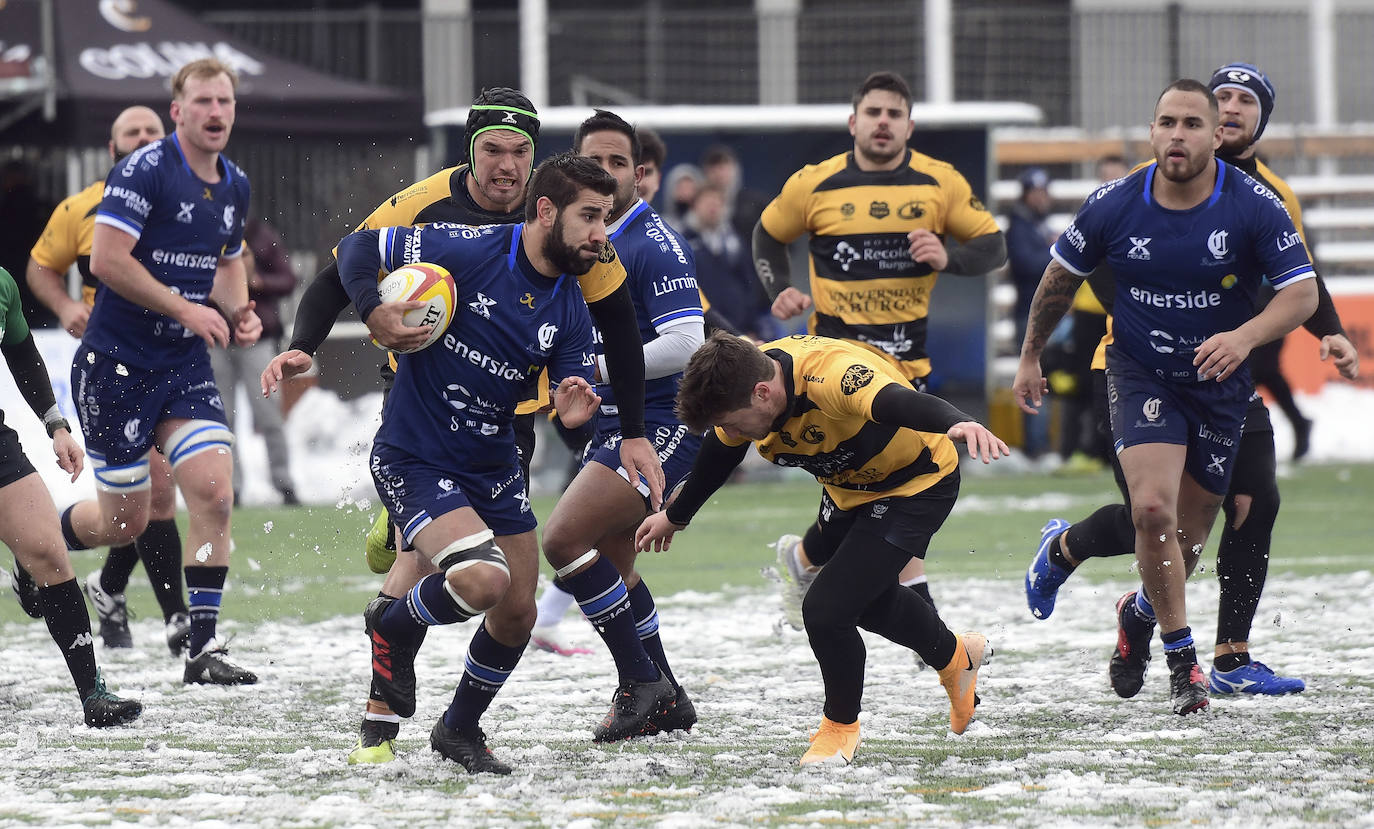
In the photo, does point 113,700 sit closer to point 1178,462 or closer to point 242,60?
point 1178,462

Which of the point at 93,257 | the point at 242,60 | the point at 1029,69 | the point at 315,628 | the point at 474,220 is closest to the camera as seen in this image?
the point at 474,220

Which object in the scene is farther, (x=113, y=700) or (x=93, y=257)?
(x=93, y=257)

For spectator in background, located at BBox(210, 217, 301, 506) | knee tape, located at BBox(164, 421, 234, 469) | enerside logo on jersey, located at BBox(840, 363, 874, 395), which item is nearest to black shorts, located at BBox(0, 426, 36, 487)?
knee tape, located at BBox(164, 421, 234, 469)

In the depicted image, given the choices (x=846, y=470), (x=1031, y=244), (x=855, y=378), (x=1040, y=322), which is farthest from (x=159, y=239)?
(x=1031, y=244)

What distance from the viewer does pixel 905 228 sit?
27.0 ft

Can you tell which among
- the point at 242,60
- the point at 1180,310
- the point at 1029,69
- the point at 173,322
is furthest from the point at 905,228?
the point at 1029,69

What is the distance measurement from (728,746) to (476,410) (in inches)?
52.5

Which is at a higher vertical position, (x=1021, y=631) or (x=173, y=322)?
(x=173, y=322)

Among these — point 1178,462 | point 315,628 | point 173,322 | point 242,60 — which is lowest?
point 315,628

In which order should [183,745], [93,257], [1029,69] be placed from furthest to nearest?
1. [1029,69]
2. [93,257]
3. [183,745]

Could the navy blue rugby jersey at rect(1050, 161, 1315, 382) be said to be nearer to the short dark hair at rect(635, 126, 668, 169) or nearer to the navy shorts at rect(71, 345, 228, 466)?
the short dark hair at rect(635, 126, 668, 169)

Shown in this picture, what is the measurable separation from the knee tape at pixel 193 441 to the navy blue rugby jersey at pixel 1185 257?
351cm

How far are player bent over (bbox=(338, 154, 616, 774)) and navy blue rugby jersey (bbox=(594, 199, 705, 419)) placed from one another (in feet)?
3.08

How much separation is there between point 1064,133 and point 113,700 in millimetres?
16419
